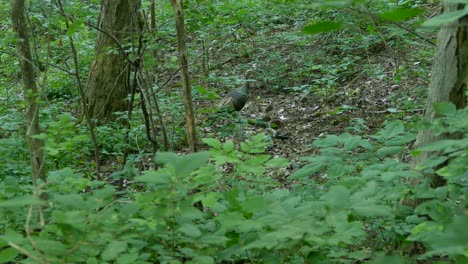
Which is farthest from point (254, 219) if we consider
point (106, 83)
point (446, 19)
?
point (106, 83)

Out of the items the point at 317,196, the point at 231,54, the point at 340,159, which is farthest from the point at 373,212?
the point at 231,54

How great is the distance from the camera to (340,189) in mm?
1812

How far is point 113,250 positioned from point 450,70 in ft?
5.66

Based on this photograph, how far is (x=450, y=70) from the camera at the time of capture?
2539 millimetres

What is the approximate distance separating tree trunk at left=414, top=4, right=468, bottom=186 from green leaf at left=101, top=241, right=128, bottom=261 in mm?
1514

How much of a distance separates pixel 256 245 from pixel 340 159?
0.69 m

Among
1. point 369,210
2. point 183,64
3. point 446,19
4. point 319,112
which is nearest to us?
point 446,19

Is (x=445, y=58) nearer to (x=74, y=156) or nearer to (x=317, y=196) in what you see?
(x=317, y=196)

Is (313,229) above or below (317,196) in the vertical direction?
above

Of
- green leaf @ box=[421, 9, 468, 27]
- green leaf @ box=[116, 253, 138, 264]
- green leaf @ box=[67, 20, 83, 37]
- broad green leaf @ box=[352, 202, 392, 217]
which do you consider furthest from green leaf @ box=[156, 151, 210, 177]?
green leaf @ box=[67, 20, 83, 37]

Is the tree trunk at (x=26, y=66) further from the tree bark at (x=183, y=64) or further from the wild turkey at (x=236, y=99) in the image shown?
the wild turkey at (x=236, y=99)

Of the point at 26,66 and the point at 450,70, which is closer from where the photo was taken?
the point at 450,70

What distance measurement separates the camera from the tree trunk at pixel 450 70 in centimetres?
250

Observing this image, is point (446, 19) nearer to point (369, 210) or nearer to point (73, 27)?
point (369, 210)
